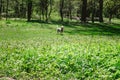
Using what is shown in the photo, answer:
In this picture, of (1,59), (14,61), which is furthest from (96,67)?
(1,59)

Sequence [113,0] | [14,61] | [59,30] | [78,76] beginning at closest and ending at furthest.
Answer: [78,76] < [14,61] < [59,30] < [113,0]

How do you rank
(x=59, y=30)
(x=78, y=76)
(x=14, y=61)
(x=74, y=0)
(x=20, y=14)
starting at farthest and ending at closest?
(x=20, y=14) < (x=74, y=0) < (x=59, y=30) < (x=14, y=61) < (x=78, y=76)

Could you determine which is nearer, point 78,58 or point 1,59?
point 78,58

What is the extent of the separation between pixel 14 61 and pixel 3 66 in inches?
34.1

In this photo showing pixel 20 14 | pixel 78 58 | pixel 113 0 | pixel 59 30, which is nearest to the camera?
pixel 78 58

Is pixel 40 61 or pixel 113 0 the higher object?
pixel 113 0

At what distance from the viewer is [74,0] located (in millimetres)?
87500

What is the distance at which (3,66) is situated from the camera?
1584cm

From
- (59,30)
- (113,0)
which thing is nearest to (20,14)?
(113,0)

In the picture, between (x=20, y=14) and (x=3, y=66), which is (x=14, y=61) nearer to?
(x=3, y=66)

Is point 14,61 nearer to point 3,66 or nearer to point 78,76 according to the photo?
point 3,66

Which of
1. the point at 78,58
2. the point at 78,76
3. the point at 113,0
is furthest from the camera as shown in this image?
the point at 113,0

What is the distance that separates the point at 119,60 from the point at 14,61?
5.72 m

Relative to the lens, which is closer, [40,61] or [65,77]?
[65,77]
